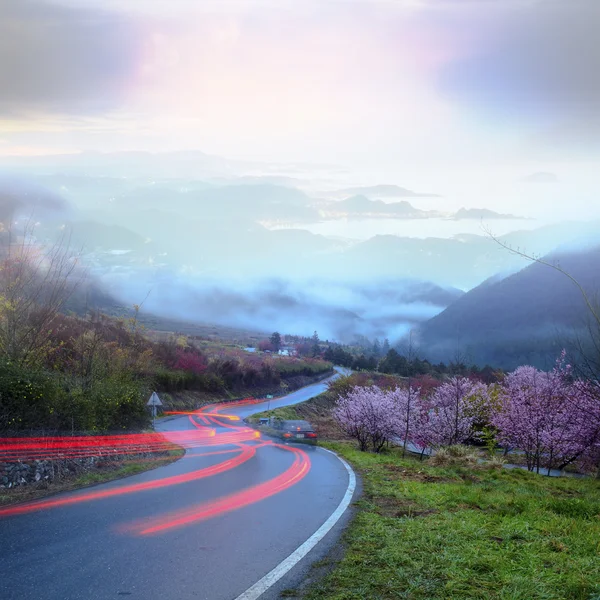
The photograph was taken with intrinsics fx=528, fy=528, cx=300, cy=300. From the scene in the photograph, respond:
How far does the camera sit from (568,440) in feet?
68.5

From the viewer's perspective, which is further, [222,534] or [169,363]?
[169,363]

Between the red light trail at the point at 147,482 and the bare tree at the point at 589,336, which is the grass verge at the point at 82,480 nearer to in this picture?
the red light trail at the point at 147,482

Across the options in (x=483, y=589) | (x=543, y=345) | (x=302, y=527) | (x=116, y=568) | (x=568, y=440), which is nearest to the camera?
(x=483, y=589)

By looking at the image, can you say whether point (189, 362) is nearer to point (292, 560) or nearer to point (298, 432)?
point (298, 432)

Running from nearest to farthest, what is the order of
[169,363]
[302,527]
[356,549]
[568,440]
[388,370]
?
[356,549]
[302,527]
[568,440]
[169,363]
[388,370]

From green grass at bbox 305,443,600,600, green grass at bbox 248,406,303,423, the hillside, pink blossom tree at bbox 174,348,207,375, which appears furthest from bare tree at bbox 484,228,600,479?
the hillside

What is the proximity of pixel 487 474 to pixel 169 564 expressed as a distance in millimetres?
12826

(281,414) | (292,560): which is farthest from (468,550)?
(281,414)

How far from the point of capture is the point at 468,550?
5902 mm

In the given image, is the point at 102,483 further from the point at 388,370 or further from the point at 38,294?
the point at 388,370

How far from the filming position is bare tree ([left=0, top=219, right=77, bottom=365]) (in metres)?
13.4

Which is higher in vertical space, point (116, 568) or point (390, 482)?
point (116, 568)

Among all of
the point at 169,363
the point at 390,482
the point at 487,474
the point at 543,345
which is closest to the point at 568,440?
the point at 487,474

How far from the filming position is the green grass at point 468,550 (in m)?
4.77
